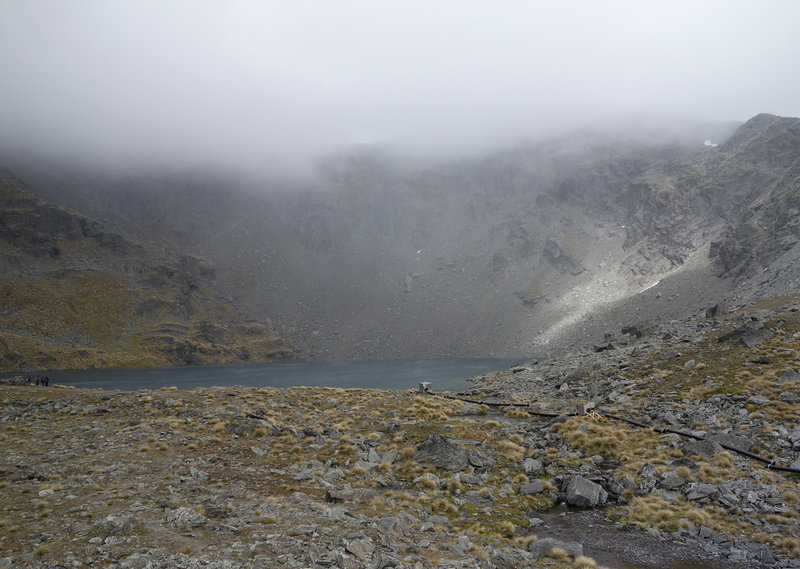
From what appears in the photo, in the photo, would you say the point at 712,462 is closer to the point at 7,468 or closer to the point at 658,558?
the point at 658,558

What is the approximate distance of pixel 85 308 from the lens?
164 m

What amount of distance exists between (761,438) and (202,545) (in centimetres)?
2470

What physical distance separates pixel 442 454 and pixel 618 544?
29.9 feet

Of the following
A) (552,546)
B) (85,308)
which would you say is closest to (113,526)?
(552,546)

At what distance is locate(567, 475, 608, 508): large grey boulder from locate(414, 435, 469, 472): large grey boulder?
506 cm

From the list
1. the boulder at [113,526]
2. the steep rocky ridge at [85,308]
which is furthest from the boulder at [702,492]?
the steep rocky ridge at [85,308]

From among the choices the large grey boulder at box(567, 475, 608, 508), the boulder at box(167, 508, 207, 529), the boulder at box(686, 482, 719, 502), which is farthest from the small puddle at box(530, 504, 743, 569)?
the boulder at box(167, 508, 207, 529)

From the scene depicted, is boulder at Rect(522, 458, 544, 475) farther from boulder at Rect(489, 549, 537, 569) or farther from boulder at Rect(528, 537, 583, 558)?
boulder at Rect(489, 549, 537, 569)

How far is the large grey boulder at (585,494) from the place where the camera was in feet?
61.5

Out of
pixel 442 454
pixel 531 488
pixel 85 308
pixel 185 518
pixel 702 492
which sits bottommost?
pixel 85 308

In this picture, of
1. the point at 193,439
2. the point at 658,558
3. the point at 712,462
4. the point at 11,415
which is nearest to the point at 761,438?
the point at 712,462

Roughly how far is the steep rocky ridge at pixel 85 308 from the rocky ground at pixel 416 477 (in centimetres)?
13622

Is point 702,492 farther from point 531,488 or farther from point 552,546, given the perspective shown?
point 552,546

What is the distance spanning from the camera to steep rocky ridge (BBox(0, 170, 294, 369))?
143550 millimetres
